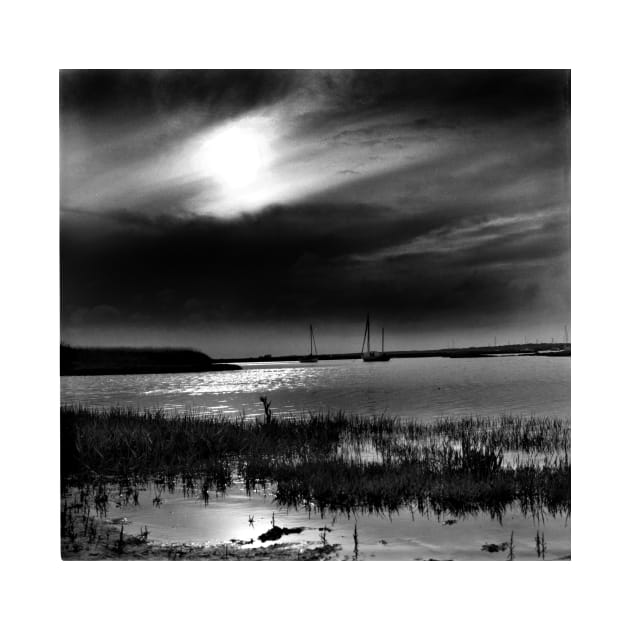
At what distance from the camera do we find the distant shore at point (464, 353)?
6.79m

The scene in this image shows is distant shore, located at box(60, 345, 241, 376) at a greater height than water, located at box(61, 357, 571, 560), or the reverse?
distant shore, located at box(60, 345, 241, 376)

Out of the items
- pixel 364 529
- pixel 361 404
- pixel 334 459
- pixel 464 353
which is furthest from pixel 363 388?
pixel 364 529

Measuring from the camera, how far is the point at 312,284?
7238 millimetres

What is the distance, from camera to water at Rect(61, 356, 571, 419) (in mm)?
7180

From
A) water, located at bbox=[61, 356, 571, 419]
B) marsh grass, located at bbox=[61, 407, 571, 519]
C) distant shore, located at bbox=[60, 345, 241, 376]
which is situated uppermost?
distant shore, located at bbox=[60, 345, 241, 376]

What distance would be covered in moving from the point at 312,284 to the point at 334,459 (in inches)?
77.4

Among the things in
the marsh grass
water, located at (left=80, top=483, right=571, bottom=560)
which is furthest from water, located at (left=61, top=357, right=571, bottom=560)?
the marsh grass

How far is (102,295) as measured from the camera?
23.0 ft

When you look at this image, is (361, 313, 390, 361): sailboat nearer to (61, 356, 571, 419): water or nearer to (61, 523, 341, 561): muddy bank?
(61, 356, 571, 419): water

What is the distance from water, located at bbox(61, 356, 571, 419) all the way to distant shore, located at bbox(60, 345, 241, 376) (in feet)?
0.34

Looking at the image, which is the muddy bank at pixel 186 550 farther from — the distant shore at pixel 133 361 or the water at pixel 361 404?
the distant shore at pixel 133 361

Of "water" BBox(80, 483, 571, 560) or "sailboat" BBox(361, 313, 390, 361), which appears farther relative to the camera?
"sailboat" BBox(361, 313, 390, 361)

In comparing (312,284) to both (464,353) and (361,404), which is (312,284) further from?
(464,353)
